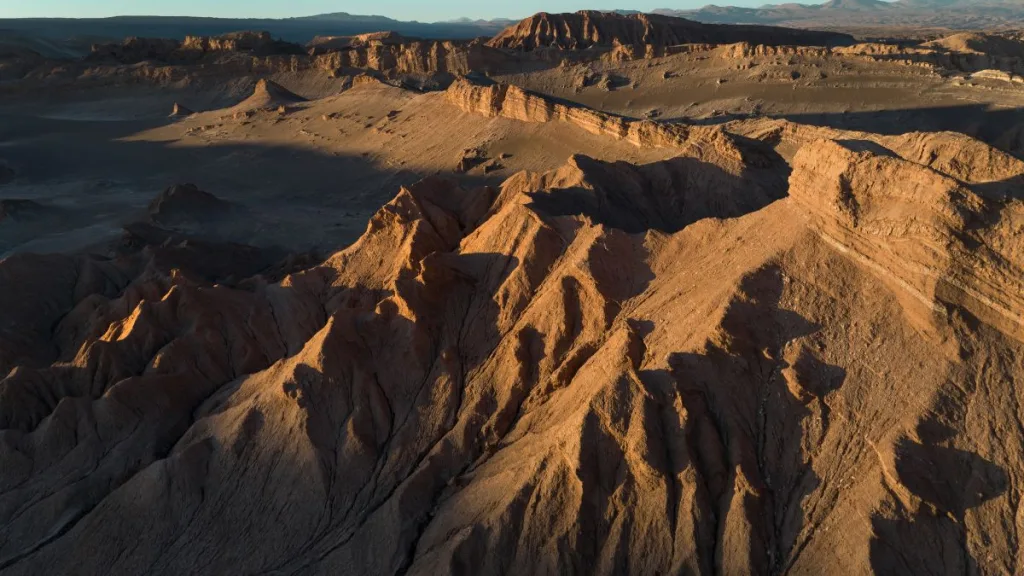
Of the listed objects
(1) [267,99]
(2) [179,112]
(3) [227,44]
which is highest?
(3) [227,44]

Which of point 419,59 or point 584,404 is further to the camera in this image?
point 419,59

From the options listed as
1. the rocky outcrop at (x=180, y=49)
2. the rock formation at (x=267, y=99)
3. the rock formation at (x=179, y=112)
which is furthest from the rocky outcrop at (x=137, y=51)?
the rock formation at (x=267, y=99)

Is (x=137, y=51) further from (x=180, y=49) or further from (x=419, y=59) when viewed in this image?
(x=419, y=59)

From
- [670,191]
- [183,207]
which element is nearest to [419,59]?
[183,207]

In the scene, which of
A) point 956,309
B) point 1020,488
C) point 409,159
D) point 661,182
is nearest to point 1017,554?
point 1020,488

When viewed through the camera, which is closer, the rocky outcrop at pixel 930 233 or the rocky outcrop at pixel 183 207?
the rocky outcrop at pixel 930 233

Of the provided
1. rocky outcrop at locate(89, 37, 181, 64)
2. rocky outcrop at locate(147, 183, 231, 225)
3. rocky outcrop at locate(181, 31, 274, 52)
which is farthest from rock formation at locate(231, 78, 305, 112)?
rocky outcrop at locate(89, 37, 181, 64)

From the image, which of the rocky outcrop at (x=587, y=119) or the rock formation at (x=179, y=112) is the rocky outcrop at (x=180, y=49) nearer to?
the rock formation at (x=179, y=112)
